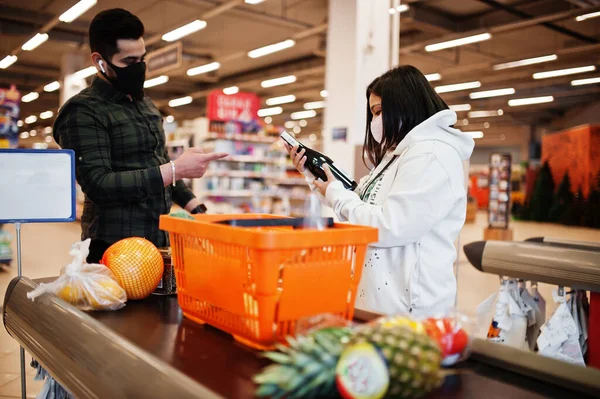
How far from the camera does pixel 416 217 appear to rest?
1448mm

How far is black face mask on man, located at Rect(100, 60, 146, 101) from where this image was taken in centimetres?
191

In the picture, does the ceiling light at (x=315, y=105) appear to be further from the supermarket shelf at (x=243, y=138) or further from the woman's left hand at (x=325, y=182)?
the woman's left hand at (x=325, y=182)

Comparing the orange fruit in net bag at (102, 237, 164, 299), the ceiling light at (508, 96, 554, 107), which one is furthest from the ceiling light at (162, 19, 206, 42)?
the ceiling light at (508, 96, 554, 107)

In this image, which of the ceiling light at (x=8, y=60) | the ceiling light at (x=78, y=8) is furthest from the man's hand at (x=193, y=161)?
the ceiling light at (x=8, y=60)

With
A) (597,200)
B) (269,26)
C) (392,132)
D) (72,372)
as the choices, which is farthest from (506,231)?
(72,372)

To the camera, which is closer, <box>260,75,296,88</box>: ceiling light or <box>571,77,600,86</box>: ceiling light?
<box>571,77,600,86</box>: ceiling light

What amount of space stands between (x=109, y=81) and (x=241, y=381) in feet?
4.64

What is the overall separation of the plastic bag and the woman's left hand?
0.72 m

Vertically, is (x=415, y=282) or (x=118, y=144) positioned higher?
(x=118, y=144)

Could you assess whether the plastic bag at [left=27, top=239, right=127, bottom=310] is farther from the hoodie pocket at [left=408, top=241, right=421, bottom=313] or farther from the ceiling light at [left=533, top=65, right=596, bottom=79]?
the ceiling light at [left=533, top=65, right=596, bottom=79]

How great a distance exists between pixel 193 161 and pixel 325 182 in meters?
0.45

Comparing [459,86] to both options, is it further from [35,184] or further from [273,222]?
[273,222]

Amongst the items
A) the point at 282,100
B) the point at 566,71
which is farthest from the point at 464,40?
the point at 282,100

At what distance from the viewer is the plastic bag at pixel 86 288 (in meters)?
1.37
